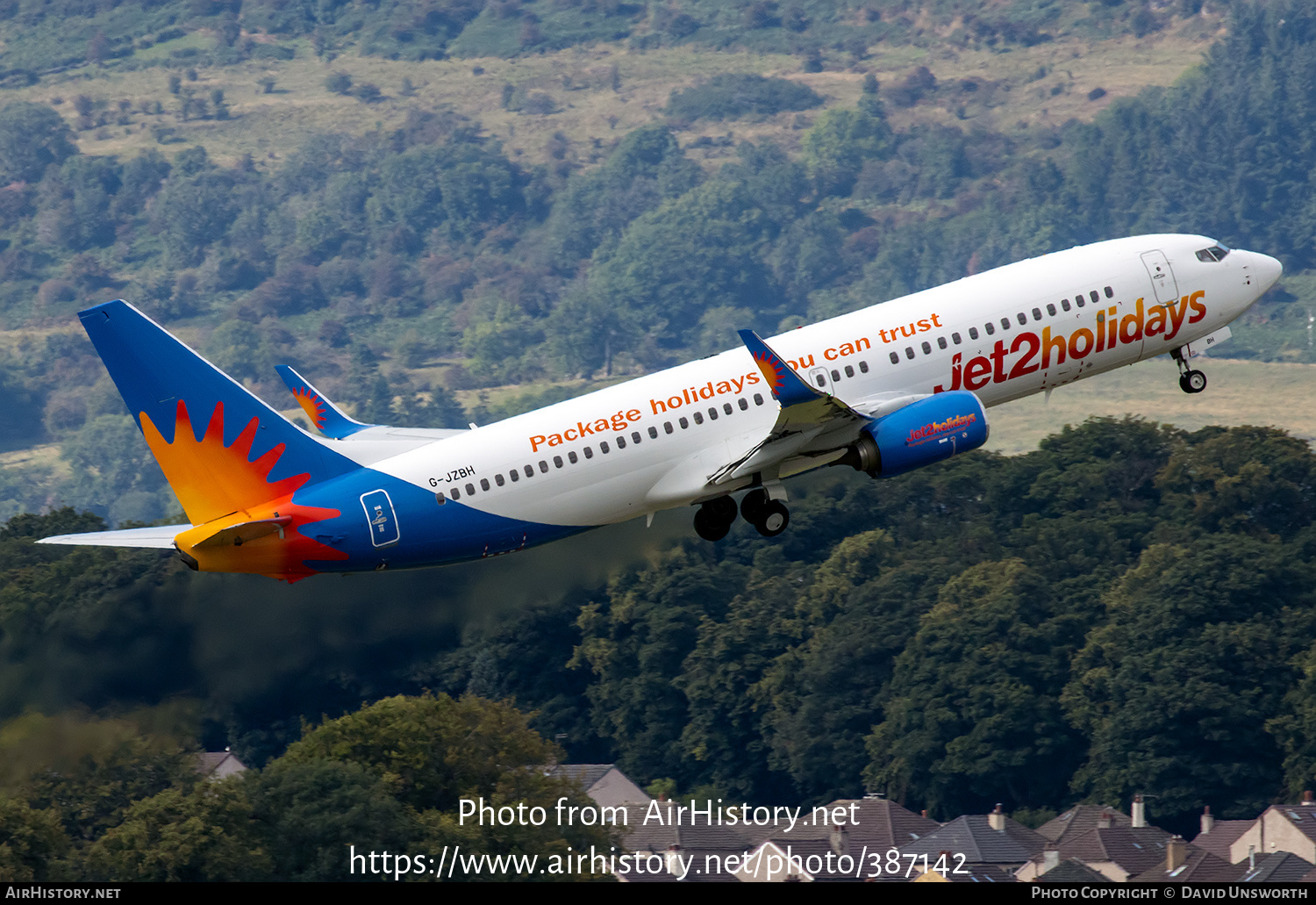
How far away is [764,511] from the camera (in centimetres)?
6134

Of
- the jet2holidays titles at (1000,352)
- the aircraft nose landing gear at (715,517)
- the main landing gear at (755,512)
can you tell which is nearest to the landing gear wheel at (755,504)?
the main landing gear at (755,512)

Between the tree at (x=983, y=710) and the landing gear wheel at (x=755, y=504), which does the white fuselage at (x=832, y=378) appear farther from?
the tree at (x=983, y=710)

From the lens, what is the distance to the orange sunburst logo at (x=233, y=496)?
55.5 meters

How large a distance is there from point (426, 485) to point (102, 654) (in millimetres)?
30282

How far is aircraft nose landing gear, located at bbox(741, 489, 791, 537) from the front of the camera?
61.3 m

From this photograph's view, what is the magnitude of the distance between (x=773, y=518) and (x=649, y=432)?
514 cm

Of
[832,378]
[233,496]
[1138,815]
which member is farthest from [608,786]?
[233,496]

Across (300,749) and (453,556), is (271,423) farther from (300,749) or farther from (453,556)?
(300,749)

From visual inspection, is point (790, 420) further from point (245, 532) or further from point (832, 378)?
point (245, 532)

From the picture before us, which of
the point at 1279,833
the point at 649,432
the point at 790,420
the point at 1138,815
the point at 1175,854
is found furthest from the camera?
the point at 1138,815

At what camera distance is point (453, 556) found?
57875mm

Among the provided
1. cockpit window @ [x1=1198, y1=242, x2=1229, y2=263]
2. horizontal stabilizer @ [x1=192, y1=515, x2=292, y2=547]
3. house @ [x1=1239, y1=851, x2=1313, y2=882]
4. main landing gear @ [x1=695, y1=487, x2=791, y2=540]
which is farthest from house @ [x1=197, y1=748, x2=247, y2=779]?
cockpit window @ [x1=1198, y1=242, x2=1229, y2=263]

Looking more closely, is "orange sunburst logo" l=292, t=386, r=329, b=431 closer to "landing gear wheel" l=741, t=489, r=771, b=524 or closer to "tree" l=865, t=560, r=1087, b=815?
"landing gear wheel" l=741, t=489, r=771, b=524

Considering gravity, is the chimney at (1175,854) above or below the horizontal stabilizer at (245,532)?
below
